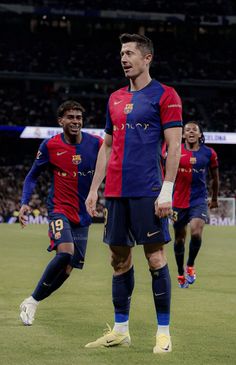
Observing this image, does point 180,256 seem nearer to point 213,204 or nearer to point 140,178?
point 213,204

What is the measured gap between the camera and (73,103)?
8.64 m

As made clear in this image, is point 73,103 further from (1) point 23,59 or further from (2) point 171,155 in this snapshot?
(1) point 23,59

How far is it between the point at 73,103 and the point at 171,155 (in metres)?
2.26

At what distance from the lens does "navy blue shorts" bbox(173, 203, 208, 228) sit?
12.8 meters

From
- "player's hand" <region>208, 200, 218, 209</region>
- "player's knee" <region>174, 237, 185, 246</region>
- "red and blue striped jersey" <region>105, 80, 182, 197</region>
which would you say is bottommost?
"player's knee" <region>174, 237, 185, 246</region>

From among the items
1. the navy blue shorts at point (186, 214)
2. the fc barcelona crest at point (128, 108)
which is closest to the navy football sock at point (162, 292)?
the fc barcelona crest at point (128, 108)

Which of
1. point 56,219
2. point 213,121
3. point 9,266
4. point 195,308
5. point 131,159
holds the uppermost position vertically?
point 131,159

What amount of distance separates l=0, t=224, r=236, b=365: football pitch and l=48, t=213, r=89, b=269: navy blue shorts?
670mm

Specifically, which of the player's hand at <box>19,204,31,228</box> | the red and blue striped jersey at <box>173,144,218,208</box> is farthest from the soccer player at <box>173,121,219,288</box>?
the player's hand at <box>19,204,31,228</box>

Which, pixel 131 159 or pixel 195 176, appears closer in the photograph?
pixel 131 159

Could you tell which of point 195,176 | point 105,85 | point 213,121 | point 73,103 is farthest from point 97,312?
point 105,85

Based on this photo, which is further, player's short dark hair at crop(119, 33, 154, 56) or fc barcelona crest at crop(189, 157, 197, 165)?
fc barcelona crest at crop(189, 157, 197, 165)

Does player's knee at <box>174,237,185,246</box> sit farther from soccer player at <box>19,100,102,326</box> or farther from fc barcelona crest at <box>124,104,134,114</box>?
fc barcelona crest at <box>124,104,134,114</box>

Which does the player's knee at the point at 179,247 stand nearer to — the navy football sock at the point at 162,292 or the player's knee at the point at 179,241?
the player's knee at the point at 179,241
